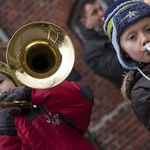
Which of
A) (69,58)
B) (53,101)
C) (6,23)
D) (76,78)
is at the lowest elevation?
(76,78)

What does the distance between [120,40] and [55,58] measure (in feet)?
1.45

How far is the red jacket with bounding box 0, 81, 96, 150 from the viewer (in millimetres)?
2516

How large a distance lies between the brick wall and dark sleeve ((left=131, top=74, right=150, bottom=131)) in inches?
97.3

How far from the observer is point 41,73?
8.70 ft

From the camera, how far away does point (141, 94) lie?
7.69 ft

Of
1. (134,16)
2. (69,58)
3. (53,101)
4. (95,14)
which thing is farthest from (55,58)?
(95,14)

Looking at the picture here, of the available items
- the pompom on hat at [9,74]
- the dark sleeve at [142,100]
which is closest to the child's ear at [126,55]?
the dark sleeve at [142,100]

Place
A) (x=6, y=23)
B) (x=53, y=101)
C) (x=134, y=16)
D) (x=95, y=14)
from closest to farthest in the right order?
(x=134, y=16) → (x=53, y=101) → (x=95, y=14) → (x=6, y=23)

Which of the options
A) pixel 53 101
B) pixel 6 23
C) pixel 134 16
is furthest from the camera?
pixel 6 23

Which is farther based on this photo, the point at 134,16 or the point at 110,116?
the point at 110,116

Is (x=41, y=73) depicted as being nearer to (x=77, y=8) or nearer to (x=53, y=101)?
(x=53, y=101)

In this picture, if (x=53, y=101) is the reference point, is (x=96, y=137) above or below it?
below

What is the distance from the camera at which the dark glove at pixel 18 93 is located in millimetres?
2592

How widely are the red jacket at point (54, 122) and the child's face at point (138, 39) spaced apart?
1.50ft
